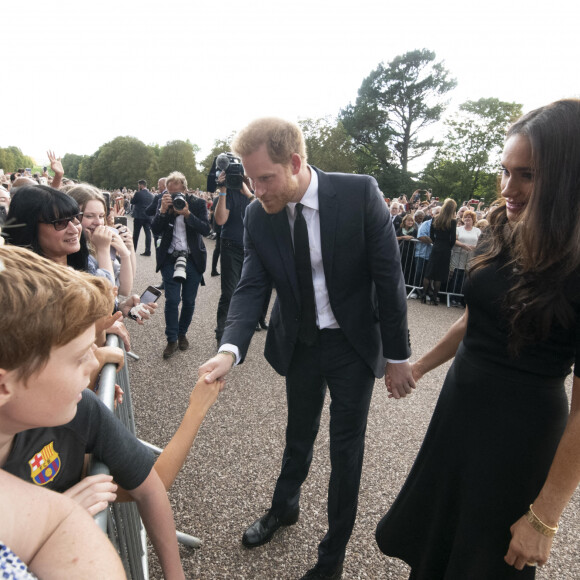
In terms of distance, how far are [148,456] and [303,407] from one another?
1185 mm

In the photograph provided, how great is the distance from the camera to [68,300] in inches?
33.8

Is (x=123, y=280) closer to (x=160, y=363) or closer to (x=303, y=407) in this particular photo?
(x=160, y=363)

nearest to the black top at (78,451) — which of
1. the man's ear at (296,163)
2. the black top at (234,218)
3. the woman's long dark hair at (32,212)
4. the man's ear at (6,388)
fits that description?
the man's ear at (6,388)

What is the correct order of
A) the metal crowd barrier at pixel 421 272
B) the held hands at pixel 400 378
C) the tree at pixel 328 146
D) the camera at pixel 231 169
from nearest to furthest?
the held hands at pixel 400 378 → the camera at pixel 231 169 → the metal crowd barrier at pixel 421 272 → the tree at pixel 328 146

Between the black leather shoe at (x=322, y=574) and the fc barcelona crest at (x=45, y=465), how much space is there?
167cm

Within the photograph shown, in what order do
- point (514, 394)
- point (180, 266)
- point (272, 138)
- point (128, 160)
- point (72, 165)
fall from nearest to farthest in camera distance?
1. point (514, 394)
2. point (272, 138)
3. point (180, 266)
4. point (128, 160)
5. point (72, 165)

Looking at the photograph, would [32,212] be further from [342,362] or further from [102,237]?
[342,362]

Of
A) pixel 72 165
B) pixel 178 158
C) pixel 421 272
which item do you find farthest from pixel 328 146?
pixel 72 165

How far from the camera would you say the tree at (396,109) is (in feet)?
140

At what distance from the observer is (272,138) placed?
1.85 m

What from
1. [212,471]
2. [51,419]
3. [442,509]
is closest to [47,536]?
[51,419]

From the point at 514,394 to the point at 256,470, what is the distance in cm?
217

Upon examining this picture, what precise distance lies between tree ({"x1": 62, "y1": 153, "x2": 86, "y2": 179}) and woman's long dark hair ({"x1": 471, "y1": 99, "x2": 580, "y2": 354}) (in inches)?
5104

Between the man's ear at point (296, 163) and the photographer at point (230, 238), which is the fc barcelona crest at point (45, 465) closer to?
the man's ear at point (296, 163)
